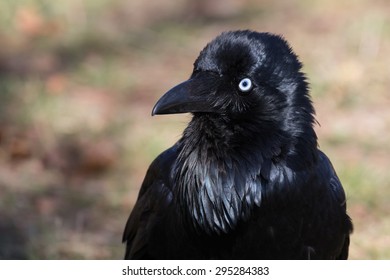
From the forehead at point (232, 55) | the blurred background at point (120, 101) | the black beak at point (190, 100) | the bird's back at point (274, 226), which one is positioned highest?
the blurred background at point (120, 101)

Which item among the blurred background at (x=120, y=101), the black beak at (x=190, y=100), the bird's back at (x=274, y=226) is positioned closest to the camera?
the black beak at (x=190, y=100)

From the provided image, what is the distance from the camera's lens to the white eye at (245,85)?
4.28 m

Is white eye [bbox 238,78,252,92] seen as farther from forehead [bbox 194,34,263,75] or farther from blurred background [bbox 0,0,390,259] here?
blurred background [bbox 0,0,390,259]

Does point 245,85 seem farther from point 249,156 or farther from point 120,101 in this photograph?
point 120,101

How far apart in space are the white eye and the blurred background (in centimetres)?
166

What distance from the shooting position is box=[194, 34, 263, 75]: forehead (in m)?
4.27

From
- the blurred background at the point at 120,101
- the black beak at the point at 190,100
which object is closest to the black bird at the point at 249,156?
the black beak at the point at 190,100

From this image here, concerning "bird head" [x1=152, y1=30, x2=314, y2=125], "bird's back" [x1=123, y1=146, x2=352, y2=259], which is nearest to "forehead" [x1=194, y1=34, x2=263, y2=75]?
"bird head" [x1=152, y1=30, x2=314, y2=125]

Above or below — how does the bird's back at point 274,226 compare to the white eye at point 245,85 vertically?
below

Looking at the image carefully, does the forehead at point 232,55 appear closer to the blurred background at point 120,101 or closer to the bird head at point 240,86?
the bird head at point 240,86

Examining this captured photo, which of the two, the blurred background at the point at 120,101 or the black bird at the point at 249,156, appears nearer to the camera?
Result: the black bird at the point at 249,156

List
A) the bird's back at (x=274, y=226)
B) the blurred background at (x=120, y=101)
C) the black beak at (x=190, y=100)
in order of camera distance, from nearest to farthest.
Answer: the black beak at (x=190, y=100) → the bird's back at (x=274, y=226) → the blurred background at (x=120, y=101)
